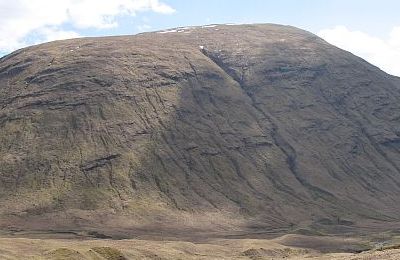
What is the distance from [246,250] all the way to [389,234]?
213 ft

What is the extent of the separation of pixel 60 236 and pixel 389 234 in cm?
10538

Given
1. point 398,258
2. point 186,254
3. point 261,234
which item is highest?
point 398,258

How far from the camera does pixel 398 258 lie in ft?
213

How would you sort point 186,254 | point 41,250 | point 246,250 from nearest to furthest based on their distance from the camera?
point 41,250 < point 186,254 < point 246,250

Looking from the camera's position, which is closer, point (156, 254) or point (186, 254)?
point (156, 254)

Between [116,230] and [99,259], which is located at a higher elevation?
[99,259]

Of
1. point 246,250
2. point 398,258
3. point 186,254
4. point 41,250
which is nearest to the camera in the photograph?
point 398,258

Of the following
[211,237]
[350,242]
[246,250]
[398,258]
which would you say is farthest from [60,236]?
[398,258]

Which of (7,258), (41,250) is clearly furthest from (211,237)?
(7,258)

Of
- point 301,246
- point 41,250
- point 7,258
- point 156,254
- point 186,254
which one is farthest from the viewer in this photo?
point 301,246

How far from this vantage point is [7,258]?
104000 mm

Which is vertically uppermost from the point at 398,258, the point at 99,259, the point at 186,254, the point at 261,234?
the point at 398,258

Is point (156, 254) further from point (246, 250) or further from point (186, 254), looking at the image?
point (246, 250)

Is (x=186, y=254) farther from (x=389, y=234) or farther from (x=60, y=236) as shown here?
(x=389, y=234)
